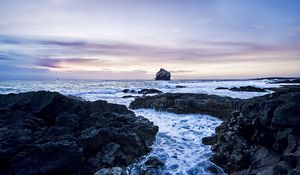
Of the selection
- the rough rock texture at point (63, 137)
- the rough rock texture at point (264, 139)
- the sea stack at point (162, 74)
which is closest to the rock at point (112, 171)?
the rough rock texture at point (63, 137)

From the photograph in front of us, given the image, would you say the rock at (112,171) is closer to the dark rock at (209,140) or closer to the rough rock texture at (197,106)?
the dark rock at (209,140)

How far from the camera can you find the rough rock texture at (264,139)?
280 inches

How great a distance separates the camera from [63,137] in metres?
9.24

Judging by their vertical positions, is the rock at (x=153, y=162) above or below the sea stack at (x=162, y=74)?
below

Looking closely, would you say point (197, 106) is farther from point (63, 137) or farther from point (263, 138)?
point (63, 137)

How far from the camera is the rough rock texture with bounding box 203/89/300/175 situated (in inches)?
280

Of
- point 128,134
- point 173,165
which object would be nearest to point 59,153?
point 128,134

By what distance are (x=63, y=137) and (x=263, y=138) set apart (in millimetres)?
6099

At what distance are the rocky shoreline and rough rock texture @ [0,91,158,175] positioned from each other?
9.78 feet

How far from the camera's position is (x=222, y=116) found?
1619 cm

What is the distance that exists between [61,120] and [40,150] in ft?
8.74

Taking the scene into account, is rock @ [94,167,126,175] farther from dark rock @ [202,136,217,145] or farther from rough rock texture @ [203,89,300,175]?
dark rock @ [202,136,217,145]

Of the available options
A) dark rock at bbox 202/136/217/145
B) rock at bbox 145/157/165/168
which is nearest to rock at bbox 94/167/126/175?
rock at bbox 145/157/165/168

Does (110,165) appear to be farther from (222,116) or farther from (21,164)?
(222,116)
